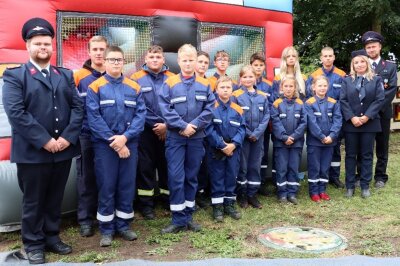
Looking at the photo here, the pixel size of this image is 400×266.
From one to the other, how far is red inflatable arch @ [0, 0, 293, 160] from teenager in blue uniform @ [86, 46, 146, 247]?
1.04 m

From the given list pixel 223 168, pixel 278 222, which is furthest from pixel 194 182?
pixel 278 222

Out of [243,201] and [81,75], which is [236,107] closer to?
[243,201]

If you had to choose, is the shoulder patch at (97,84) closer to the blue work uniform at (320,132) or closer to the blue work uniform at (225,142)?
the blue work uniform at (225,142)

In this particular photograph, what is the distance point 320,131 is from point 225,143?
1328mm

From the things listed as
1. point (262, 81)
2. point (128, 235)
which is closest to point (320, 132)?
point (262, 81)

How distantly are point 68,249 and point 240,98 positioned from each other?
93.0 inches

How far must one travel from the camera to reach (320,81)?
17.5 feet

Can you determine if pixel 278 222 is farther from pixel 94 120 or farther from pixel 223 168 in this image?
pixel 94 120

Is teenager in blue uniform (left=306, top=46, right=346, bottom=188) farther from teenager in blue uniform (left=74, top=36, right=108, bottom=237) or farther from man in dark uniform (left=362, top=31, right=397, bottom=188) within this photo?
teenager in blue uniform (left=74, top=36, right=108, bottom=237)

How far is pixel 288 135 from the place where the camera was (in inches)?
207

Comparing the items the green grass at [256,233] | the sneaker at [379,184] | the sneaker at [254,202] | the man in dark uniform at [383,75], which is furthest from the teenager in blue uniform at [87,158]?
the sneaker at [379,184]

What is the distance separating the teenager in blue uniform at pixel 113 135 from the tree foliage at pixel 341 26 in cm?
702

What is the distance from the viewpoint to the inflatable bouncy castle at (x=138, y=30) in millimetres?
4355

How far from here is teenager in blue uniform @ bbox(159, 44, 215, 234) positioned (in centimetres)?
419
